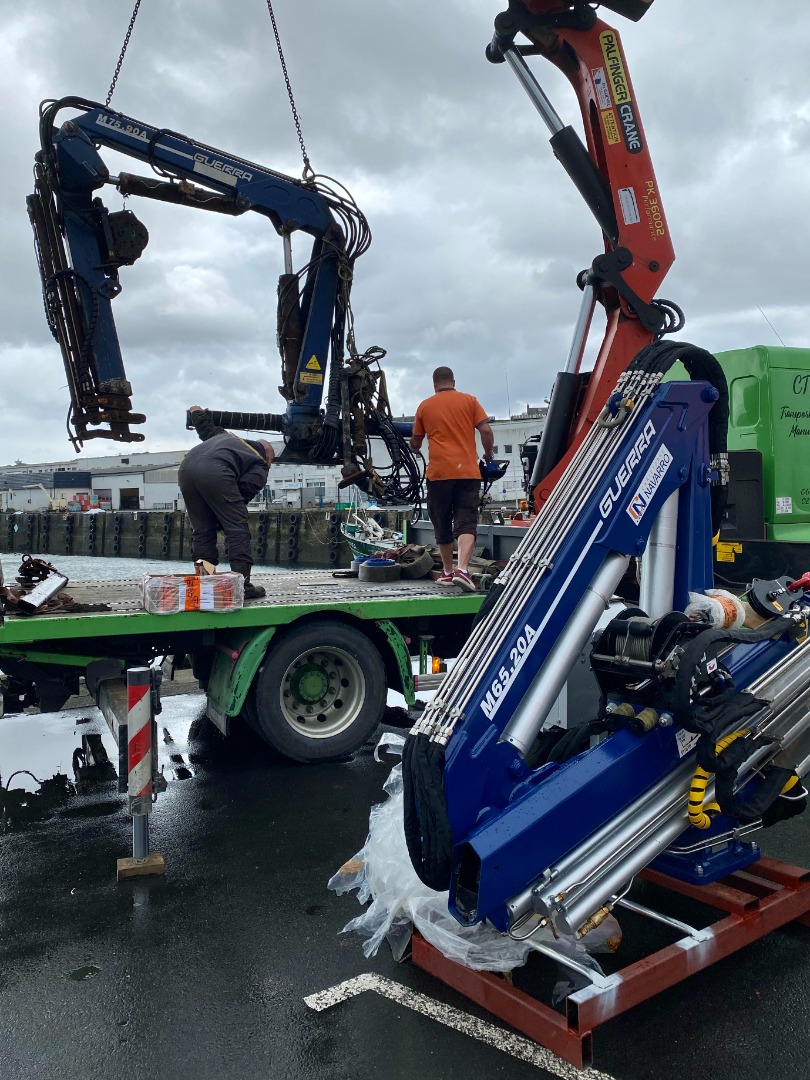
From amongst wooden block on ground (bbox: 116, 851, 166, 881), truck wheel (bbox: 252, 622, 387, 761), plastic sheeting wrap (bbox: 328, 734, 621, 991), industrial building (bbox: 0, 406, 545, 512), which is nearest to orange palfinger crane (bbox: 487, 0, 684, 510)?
truck wheel (bbox: 252, 622, 387, 761)

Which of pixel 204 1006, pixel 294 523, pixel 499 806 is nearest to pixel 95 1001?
pixel 204 1006

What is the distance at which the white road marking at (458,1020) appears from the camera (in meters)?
2.65

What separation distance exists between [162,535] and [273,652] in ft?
133

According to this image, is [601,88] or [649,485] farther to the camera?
[601,88]

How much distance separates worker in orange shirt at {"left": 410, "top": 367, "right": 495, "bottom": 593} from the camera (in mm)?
6633

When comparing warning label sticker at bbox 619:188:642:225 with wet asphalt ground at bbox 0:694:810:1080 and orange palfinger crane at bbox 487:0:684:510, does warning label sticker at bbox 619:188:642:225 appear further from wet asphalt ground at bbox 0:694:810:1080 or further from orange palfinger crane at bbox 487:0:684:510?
wet asphalt ground at bbox 0:694:810:1080

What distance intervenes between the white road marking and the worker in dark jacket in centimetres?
320

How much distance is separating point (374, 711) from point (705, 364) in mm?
3284

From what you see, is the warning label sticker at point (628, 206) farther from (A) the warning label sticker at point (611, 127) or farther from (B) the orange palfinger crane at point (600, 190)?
(A) the warning label sticker at point (611, 127)

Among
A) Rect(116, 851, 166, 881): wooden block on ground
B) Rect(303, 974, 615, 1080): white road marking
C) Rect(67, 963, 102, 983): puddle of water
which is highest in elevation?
Rect(116, 851, 166, 881): wooden block on ground

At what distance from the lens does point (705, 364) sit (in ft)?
12.3

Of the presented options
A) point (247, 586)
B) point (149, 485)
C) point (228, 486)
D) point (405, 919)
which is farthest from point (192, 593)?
point (149, 485)

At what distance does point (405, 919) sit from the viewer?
134 inches

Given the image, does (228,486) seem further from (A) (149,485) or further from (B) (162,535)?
(A) (149,485)
